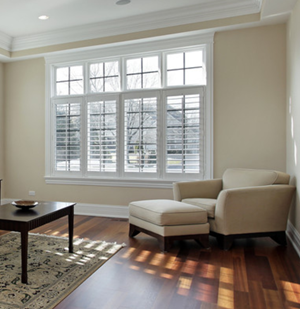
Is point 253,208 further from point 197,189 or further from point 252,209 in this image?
point 197,189

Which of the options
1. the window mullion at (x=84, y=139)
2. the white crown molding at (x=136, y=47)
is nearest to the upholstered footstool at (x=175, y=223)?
the window mullion at (x=84, y=139)

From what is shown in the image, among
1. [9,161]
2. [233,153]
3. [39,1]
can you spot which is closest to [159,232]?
Result: [233,153]

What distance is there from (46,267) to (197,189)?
6.84 feet

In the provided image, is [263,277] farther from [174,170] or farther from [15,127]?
[15,127]

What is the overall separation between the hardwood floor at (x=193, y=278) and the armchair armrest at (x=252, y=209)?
0.25 meters

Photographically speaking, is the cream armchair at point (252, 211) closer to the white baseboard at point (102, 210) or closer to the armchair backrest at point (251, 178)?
the armchair backrest at point (251, 178)

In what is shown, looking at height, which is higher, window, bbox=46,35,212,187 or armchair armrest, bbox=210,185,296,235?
window, bbox=46,35,212,187

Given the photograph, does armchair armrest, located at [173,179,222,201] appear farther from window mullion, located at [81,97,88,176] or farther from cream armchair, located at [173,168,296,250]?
window mullion, located at [81,97,88,176]

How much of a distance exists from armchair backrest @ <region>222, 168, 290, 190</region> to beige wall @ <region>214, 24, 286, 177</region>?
0.32 m

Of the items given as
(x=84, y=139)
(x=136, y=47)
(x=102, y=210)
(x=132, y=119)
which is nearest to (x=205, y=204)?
(x=132, y=119)

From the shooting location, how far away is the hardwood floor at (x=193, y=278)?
2012mm

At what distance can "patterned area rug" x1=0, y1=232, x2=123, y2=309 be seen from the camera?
6.73 feet

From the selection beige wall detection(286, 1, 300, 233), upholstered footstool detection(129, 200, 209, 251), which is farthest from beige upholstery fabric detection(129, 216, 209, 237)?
beige wall detection(286, 1, 300, 233)

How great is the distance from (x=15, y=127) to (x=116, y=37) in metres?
2.62
